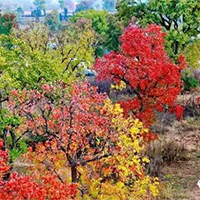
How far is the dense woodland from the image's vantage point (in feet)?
35.9

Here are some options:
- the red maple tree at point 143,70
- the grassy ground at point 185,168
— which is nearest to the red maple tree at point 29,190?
the grassy ground at point 185,168

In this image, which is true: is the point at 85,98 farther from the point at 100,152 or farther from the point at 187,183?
the point at 187,183

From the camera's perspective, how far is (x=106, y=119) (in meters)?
11.3

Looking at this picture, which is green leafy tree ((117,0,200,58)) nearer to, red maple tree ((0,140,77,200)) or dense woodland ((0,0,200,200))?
dense woodland ((0,0,200,200))

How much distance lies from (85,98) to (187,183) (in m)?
5.60

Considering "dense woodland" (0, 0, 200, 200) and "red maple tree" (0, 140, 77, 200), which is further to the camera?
"dense woodland" (0, 0, 200, 200)

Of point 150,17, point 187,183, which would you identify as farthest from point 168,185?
point 150,17

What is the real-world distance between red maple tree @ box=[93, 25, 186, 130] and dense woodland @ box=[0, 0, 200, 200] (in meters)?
0.03

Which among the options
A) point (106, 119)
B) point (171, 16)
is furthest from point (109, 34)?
point (106, 119)

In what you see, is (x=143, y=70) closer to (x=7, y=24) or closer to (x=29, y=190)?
(x=29, y=190)

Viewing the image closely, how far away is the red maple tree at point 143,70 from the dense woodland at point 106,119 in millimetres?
32

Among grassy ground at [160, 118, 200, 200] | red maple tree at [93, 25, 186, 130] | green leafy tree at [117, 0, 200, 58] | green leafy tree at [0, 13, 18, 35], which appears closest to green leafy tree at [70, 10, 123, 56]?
green leafy tree at [0, 13, 18, 35]

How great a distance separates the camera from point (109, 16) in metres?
34.6

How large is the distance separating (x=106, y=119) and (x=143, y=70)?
163 inches
